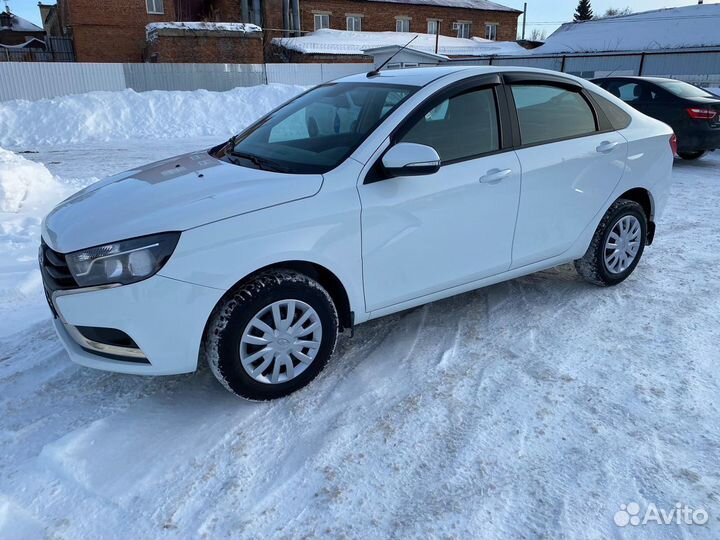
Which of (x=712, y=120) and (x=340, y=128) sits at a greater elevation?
(x=340, y=128)

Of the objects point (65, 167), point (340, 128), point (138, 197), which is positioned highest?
Result: point (340, 128)

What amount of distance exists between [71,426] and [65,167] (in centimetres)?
956

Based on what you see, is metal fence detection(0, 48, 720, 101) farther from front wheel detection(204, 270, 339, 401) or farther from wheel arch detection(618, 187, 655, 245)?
front wheel detection(204, 270, 339, 401)

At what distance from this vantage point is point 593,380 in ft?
10.5

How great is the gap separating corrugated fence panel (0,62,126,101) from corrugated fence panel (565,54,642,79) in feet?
59.3

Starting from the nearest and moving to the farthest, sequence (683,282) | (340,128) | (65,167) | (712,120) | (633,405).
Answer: (633,405) → (340,128) → (683,282) → (712,120) → (65,167)

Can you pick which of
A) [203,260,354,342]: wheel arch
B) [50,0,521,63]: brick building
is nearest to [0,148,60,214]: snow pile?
[203,260,354,342]: wheel arch

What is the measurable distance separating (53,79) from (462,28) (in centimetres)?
3073

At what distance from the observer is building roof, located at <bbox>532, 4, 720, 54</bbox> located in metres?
29.9

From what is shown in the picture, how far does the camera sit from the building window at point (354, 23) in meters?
35.9

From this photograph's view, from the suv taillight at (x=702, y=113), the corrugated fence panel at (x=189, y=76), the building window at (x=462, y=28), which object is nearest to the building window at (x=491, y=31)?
the building window at (x=462, y=28)

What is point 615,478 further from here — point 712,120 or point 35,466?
point 712,120

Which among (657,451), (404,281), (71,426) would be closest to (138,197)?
(71,426)

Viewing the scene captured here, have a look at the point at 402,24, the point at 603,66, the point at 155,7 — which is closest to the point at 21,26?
the point at 155,7
